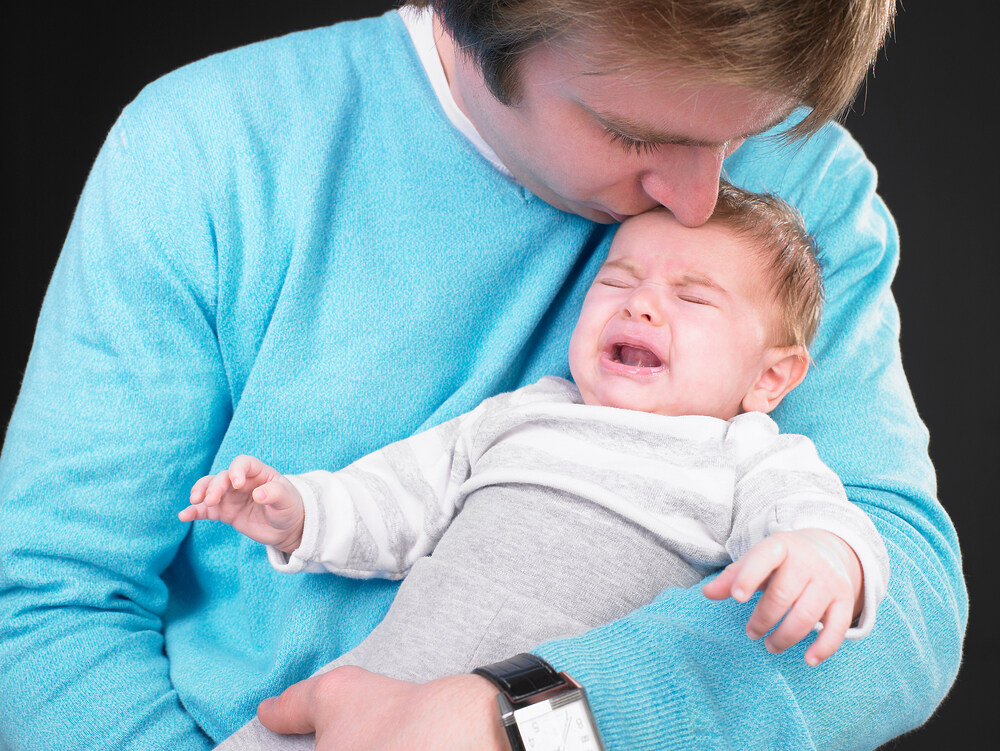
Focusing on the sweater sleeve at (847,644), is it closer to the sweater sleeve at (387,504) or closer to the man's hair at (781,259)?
the man's hair at (781,259)

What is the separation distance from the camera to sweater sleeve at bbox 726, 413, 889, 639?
1.04 m

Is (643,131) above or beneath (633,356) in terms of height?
above

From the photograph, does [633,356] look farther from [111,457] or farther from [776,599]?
[111,457]

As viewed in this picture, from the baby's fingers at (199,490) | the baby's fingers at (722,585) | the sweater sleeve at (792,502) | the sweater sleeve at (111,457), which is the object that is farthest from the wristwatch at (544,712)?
the sweater sleeve at (111,457)

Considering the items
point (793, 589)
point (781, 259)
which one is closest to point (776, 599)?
point (793, 589)

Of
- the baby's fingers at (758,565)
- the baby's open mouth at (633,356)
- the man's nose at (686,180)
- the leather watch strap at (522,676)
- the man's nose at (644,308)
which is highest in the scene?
the man's nose at (686,180)

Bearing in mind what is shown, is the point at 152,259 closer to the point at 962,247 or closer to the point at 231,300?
the point at 231,300

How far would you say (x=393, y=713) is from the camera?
94 centimetres

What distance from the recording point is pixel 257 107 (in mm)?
1365

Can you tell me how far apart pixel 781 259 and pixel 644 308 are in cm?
22

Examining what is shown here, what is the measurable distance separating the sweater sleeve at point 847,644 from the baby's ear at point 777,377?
0.02 m

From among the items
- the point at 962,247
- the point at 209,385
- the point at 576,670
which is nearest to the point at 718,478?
the point at 576,670

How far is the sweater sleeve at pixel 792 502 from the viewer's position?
1.04 m

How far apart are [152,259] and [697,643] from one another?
31.3 inches
